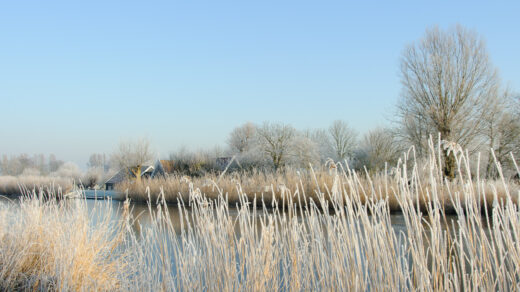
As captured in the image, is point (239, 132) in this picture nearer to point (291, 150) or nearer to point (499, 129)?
point (291, 150)

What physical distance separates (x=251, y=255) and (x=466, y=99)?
54.5 feet

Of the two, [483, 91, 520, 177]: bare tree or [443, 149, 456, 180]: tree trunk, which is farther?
[483, 91, 520, 177]: bare tree

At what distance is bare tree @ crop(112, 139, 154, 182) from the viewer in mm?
23188

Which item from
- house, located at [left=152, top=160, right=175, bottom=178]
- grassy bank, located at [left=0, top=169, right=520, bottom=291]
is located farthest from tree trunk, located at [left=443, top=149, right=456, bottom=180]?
grassy bank, located at [left=0, top=169, right=520, bottom=291]

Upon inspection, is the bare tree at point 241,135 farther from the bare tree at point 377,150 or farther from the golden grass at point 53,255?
the golden grass at point 53,255

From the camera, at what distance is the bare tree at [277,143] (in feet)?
78.9

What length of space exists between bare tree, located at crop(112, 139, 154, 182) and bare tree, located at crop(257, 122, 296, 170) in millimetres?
6881

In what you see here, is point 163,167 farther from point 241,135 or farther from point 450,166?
point 241,135

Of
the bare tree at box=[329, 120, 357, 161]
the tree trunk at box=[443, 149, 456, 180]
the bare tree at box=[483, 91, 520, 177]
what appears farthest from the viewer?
the bare tree at box=[329, 120, 357, 161]

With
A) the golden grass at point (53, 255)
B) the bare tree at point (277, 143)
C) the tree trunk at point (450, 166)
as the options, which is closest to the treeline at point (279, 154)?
the bare tree at point (277, 143)

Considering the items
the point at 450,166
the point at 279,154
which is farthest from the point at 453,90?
the point at 279,154

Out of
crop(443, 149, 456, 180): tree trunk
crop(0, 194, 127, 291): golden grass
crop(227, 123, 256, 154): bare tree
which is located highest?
crop(227, 123, 256, 154): bare tree

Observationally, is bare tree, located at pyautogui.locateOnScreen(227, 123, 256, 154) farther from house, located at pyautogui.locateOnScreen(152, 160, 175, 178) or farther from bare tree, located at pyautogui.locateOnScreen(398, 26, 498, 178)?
bare tree, located at pyautogui.locateOnScreen(398, 26, 498, 178)

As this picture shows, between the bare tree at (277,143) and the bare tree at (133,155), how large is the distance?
6.88m
